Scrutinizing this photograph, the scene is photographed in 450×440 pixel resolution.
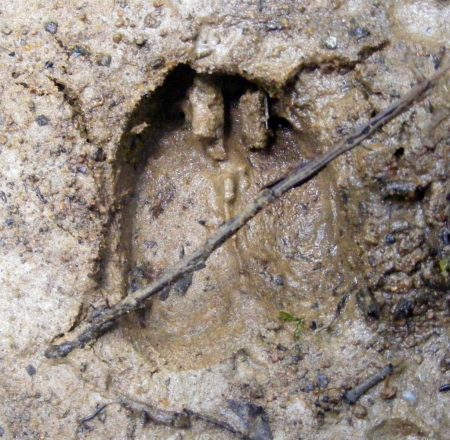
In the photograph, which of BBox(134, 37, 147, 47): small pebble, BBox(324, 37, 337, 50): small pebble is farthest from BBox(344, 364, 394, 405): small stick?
BBox(134, 37, 147, 47): small pebble

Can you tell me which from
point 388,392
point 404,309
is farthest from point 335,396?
point 404,309

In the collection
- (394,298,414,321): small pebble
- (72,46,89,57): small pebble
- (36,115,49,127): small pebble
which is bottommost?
(394,298,414,321): small pebble

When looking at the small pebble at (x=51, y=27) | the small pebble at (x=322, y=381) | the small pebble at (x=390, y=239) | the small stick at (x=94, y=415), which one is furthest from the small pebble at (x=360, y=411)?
the small pebble at (x=51, y=27)

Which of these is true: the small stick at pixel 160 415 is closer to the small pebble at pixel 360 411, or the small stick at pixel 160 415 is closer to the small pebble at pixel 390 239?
the small pebble at pixel 360 411

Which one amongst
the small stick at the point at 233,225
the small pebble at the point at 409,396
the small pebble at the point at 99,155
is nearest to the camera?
the small stick at the point at 233,225

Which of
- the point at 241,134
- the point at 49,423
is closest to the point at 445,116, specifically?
the point at 241,134

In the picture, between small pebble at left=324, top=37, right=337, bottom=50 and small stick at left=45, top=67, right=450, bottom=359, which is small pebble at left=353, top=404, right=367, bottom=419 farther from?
small pebble at left=324, top=37, right=337, bottom=50

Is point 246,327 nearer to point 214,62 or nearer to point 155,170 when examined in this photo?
point 155,170
